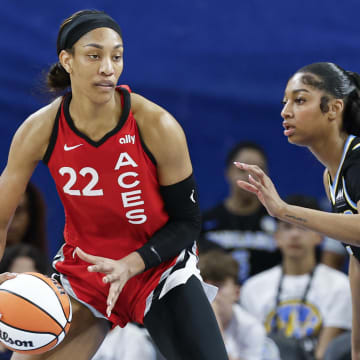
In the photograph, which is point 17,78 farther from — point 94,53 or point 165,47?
point 94,53

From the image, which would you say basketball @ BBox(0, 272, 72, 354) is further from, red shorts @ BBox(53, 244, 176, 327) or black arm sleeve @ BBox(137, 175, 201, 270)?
black arm sleeve @ BBox(137, 175, 201, 270)

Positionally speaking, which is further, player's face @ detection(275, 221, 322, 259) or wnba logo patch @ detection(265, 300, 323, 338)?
player's face @ detection(275, 221, 322, 259)

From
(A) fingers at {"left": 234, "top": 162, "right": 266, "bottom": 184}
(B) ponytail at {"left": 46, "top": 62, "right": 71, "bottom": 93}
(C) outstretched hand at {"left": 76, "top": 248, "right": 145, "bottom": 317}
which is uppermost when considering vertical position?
(B) ponytail at {"left": 46, "top": 62, "right": 71, "bottom": 93}

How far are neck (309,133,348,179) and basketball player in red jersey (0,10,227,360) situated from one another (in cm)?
74

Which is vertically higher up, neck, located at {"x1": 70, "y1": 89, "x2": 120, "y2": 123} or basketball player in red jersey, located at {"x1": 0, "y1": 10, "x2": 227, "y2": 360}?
neck, located at {"x1": 70, "y1": 89, "x2": 120, "y2": 123}

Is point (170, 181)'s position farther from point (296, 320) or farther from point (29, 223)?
point (29, 223)

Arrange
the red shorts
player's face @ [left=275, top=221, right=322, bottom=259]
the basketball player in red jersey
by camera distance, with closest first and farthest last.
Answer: the basketball player in red jersey
the red shorts
player's face @ [left=275, top=221, right=322, bottom=259]

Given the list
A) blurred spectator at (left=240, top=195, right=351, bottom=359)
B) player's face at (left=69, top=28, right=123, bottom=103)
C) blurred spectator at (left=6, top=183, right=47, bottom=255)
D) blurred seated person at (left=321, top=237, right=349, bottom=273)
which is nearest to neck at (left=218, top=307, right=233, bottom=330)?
blurred spectator at (left=240, top=195, right=351, bottom=359)

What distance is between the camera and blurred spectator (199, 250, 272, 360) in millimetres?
5441

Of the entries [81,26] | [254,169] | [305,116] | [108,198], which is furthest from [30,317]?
[305,116]

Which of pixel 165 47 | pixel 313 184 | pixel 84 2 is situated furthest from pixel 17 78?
pixel 313 184

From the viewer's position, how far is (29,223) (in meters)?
6.48

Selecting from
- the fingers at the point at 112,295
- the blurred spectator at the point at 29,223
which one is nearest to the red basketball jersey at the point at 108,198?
the fingers at the point at 112,295

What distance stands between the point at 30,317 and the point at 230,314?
2.28 m
